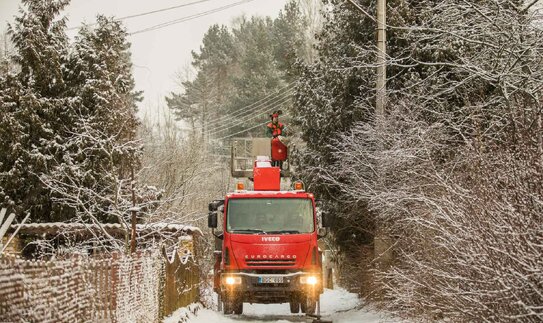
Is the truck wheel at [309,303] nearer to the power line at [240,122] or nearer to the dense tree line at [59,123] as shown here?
the dense tree line at [59,123]

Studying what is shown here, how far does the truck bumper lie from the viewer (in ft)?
54.3

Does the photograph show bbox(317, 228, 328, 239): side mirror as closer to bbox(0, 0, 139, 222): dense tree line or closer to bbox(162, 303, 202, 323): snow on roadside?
bbox(162, 303, 202, 323): snow on roadside

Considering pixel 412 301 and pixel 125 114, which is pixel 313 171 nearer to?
pixel 125 114

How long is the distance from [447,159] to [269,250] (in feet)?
14.4

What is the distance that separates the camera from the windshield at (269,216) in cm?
1711

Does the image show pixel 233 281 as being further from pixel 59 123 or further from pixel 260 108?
pixel 260 108

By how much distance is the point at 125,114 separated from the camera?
2570 centimetres

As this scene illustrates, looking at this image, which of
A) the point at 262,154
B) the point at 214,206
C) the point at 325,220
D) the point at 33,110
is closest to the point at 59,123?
the point at 33,110

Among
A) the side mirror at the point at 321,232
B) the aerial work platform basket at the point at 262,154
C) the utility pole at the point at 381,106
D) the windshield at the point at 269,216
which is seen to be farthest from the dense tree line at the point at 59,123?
the utility pole at the point at 381,106

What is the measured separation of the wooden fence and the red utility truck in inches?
52.1

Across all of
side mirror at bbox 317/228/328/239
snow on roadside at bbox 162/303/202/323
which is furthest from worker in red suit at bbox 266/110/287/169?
snow on roadside at bbox 162/303/202/323

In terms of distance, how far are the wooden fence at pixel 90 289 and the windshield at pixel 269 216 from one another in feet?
5.54

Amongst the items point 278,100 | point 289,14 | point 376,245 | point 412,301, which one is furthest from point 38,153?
point 289,14

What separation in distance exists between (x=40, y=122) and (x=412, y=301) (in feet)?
53.8
